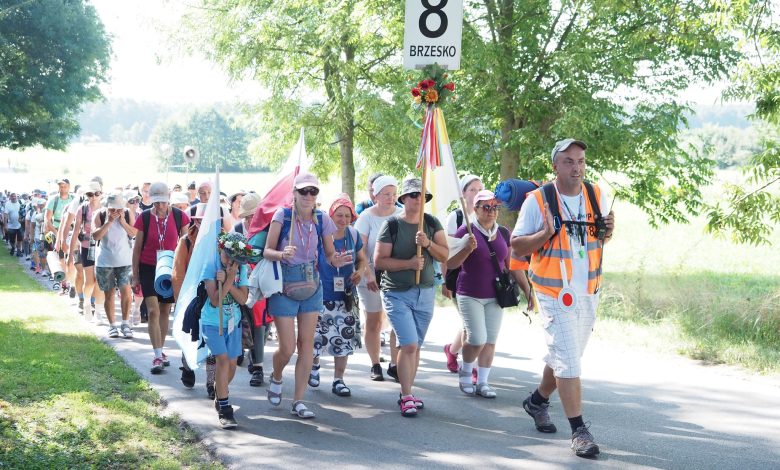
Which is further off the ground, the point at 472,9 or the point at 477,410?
the point at 472,9

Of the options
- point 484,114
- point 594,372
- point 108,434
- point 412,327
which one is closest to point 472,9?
point 484,114

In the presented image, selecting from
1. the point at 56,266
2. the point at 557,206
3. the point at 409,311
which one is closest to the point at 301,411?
the point at 409,311

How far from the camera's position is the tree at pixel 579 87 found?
15.9 metres

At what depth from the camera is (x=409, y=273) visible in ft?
25.1

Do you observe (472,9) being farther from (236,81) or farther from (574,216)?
(574,216)

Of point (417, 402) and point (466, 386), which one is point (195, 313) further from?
point (466, 386)

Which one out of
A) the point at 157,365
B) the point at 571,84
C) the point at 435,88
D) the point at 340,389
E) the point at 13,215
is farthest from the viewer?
the point at 13,215

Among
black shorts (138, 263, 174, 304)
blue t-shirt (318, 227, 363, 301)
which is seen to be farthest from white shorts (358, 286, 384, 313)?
black shorts (138, 263, 174, 304)

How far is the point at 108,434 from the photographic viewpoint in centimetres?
665

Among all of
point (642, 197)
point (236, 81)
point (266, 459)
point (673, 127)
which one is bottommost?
point (266, 459)

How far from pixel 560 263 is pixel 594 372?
348 cm

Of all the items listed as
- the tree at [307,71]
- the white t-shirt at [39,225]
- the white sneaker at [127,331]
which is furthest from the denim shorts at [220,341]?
the white t-shirt at [39,225]

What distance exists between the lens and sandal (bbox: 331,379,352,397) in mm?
8312

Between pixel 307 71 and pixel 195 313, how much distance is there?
17.3m
